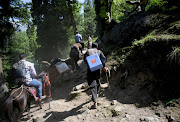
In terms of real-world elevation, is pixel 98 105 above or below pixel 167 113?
below

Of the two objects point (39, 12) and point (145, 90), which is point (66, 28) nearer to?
point (39, 12)

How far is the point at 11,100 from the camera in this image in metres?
4.03

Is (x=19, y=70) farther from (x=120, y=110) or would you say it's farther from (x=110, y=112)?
(x=120, y=110)

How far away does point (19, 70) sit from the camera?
4703 millimetres

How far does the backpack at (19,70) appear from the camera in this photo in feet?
15.4

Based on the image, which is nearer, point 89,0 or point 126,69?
point 126,69

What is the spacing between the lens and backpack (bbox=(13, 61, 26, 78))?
185 inches

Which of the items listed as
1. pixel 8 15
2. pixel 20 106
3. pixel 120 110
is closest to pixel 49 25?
pixel 8 15

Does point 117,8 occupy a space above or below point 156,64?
above

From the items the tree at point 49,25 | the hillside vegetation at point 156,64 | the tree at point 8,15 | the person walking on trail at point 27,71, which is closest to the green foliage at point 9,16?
the tree at point 8,15

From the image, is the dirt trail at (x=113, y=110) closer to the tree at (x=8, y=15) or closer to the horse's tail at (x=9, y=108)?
the horse's tail at (x=9, y=108)

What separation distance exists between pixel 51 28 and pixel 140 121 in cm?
2337

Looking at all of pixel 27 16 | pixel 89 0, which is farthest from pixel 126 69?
pixel 89 0

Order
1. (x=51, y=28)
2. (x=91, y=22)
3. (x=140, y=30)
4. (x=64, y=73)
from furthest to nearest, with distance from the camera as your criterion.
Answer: (x=91, y=22)
(x=51, y=28)
(x=64, y=73)
(x=140, y=30)
